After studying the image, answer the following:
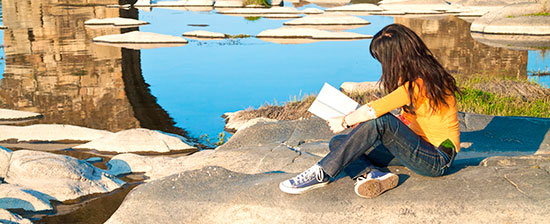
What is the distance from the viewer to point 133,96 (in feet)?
46.1

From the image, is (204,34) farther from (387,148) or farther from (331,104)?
(387,148)

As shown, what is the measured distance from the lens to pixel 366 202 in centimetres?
481

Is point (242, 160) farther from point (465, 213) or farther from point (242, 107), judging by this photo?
point (242, 107)

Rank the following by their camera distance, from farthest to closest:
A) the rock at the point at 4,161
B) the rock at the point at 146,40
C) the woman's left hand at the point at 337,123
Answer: the rock at the point at 146,40, the rock at the point at 4,161, the woman's left hand at the point at 337,123

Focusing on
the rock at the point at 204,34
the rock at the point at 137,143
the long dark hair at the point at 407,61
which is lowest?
the rock at the point at 137,143

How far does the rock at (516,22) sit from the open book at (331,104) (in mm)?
22395

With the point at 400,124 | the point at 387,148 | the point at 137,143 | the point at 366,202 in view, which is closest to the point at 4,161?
the point at 137,143

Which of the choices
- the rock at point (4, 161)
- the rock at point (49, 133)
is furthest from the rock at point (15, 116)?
the rock at point (4, 161)

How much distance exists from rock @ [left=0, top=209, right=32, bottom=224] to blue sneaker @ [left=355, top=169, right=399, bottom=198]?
3423 millimetres

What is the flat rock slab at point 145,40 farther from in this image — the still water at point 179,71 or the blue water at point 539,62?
the blue water at point 539,62

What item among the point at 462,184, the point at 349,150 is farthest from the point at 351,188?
the point at 462,184

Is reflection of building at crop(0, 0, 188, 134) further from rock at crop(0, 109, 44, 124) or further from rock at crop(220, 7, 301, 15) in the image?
rock at crop(220, 7, 301, 15)

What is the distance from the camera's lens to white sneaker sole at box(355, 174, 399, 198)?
4.72 metres

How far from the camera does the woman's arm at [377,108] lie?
453cm
